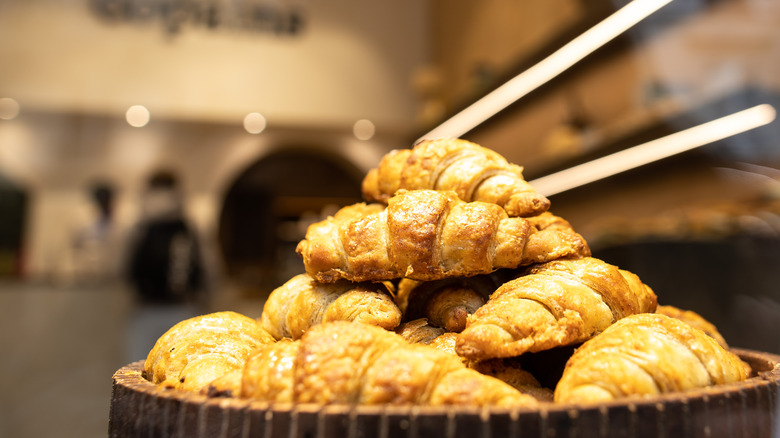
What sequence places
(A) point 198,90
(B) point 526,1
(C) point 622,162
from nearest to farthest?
1. (C) point 622,162
2. (B) point 526,1
3. (A) point 198,90

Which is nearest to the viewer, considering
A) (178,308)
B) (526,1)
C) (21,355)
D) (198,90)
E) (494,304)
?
(494,304)

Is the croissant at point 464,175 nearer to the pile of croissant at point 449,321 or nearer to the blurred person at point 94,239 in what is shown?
the pile of croissant at point 449,321

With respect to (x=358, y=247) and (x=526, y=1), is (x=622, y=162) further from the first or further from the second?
(x=358, y=247)

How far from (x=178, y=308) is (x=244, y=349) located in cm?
342

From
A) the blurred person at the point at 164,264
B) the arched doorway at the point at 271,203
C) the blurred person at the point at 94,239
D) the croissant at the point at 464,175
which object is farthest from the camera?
the arched doorway at the point at 271,203

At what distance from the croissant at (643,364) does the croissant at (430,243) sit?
0.64 feet

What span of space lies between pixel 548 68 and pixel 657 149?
1.12 meters

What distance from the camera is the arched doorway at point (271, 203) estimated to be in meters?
8.69

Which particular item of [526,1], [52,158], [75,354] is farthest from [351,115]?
[75,354]

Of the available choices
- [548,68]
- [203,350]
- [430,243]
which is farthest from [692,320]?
[548,68]

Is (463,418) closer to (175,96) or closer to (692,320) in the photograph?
(692,320)

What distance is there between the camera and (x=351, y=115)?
23.5 ft

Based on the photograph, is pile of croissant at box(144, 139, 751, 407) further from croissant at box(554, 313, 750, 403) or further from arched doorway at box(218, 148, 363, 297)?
arched doorway at box(218, 148, 363, 297)

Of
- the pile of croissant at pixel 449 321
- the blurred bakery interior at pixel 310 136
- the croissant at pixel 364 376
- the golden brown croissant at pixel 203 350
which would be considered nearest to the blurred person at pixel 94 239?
the blurred bakery interior at pixel 310 136
